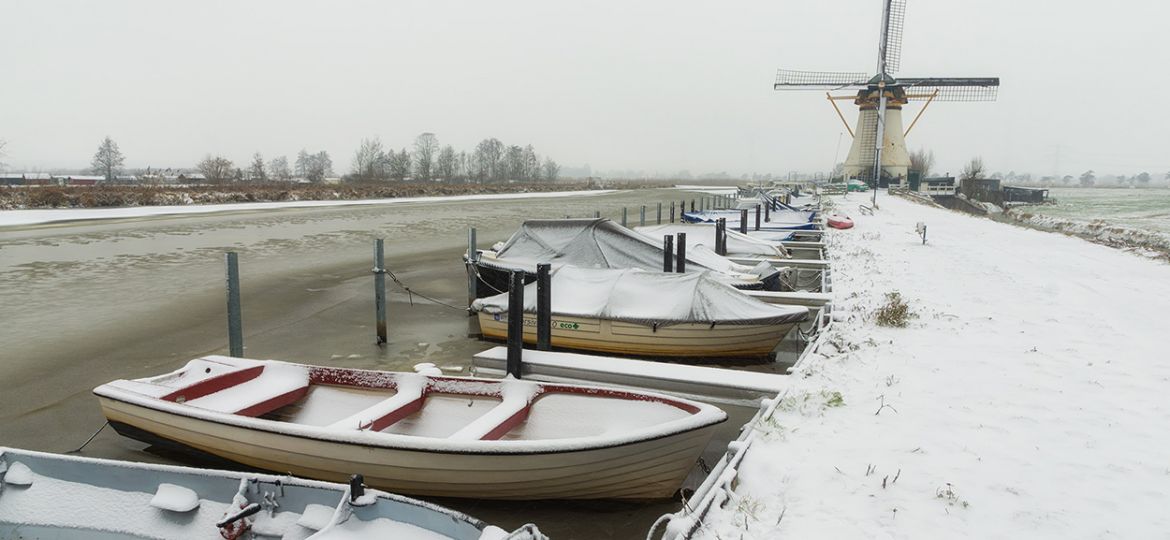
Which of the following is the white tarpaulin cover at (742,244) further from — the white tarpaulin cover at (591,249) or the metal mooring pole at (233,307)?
the metal mooring pole at (233,307)

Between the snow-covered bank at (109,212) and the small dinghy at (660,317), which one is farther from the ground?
the snow-covered bank at (109,212)

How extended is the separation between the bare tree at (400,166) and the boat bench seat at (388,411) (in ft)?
328

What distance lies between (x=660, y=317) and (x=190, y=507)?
714 centimetres

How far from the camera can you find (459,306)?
1501 centimetres

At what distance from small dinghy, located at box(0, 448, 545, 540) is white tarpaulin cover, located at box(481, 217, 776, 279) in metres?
9.28

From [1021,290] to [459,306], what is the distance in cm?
1217

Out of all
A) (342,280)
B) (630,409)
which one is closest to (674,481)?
(630,409)

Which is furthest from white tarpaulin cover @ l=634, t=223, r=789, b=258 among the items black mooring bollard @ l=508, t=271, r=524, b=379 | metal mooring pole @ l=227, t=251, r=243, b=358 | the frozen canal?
metal mooring pole @ l=227, t=251, r=243, b=358

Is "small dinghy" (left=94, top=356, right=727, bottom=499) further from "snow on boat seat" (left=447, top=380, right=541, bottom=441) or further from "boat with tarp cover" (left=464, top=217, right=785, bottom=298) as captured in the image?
"boat with tarp cover" (left=464, top=217, right=785, bottom=298)

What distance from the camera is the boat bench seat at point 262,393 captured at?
655 centimetres

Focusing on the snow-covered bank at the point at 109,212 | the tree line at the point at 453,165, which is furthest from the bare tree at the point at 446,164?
the snow-covered bank at the point at 109,212

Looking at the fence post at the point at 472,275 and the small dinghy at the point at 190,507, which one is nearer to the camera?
the small dinghy at the point at 190,507

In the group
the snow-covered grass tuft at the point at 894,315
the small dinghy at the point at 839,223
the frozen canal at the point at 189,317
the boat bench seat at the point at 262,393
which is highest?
the small dinghy at the point at 839,223

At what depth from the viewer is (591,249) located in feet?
46.1
